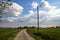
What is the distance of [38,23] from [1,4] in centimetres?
2569

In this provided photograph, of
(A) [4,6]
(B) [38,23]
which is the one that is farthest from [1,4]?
(B) [38,23]

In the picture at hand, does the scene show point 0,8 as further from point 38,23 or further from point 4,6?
point 38,23

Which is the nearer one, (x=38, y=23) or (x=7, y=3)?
(x=7, y=3)

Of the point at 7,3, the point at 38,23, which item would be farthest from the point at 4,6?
the point at 38,23

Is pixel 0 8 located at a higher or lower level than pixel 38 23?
higher

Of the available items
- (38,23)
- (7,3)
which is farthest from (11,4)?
(38,23)

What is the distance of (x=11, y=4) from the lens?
15711 mm

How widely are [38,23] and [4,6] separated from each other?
82.9ft

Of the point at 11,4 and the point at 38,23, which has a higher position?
the point at 11,4

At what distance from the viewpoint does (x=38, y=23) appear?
40438 mm

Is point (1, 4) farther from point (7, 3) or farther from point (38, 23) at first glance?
point (38, 23)

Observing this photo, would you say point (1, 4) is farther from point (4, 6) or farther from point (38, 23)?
point (38, 23)

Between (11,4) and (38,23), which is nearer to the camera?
(11,4)

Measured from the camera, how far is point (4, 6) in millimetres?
15695
